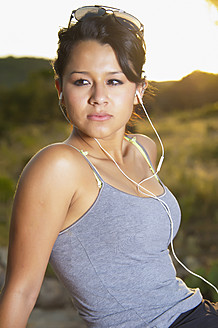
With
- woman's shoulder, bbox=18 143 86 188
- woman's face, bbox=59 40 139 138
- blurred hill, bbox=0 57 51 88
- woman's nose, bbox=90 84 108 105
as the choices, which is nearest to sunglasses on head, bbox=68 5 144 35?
woman's face, bbox=59 40 139 138

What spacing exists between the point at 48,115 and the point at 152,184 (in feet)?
68.4

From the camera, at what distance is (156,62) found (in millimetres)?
2885

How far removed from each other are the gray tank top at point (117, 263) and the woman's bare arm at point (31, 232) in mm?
100

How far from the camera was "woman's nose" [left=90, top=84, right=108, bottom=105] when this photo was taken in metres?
1.49

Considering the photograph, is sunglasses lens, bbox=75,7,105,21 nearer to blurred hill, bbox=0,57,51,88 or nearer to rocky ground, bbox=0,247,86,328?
rocky ground, bbox=0,247,86,328

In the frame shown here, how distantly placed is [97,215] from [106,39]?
0.54 metres

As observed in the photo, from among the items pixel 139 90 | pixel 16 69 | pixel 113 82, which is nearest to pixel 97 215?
pixel 113 82

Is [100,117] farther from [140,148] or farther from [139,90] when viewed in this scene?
[140,148]

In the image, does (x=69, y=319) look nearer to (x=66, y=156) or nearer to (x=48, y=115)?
(x=66, y=156)

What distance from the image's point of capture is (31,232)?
128 cm

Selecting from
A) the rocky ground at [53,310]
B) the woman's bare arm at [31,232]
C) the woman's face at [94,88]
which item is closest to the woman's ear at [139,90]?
the woman's face at [94,88]

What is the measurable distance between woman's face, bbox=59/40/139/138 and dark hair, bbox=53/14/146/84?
2 centimetres

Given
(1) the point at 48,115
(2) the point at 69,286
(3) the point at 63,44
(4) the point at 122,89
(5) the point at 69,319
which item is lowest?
(1) the point at 48,115

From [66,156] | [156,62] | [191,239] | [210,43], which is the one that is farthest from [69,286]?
[191,239]
